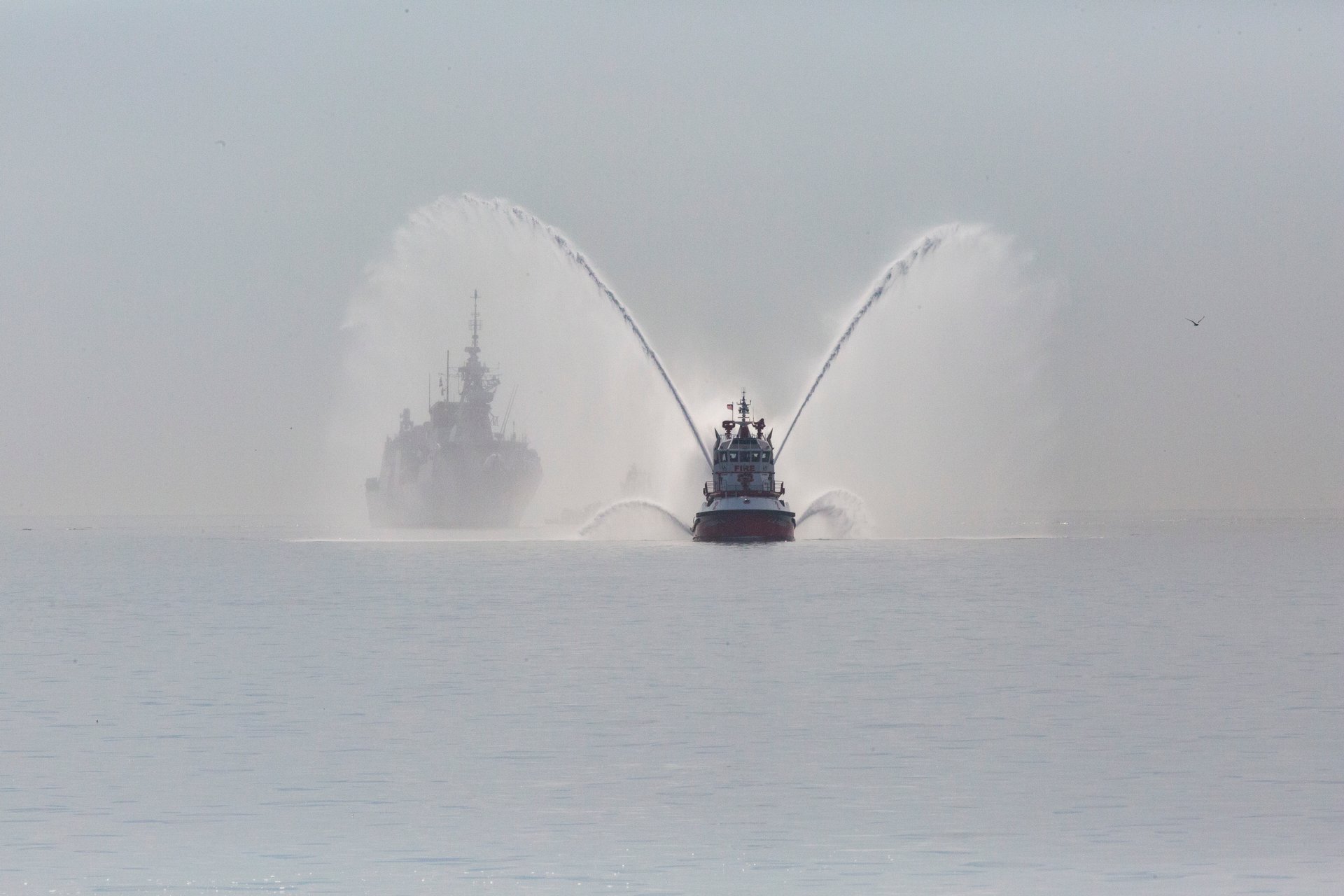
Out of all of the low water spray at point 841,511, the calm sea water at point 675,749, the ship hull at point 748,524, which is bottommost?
the calm sea water at point 675,749

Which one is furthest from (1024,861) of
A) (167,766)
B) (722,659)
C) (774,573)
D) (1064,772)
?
(774,573)

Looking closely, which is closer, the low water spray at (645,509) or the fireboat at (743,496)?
the fireboat at (743,496)

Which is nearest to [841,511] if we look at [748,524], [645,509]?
[645,509]

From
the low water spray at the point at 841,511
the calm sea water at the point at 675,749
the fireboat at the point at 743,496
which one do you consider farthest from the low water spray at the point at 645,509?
the calm sea water at the point at 675,749

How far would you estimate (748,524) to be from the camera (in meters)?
120

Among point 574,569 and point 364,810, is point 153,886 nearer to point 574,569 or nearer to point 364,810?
point 364,810

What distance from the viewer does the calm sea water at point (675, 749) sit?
24.5m

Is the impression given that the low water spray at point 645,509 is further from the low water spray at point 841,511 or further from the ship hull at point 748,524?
the ship hull at point 748,524

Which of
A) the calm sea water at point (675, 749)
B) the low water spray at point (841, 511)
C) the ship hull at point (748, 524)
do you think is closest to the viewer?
the calm sea water at point (675, 749)

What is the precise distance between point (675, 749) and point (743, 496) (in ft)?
281

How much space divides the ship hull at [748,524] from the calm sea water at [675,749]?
40.3m

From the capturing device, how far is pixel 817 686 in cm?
4669

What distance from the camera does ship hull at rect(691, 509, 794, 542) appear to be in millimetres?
119500

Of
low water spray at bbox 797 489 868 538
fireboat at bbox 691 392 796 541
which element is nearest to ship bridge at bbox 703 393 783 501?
fireboat at bbox 691 392 796 541
